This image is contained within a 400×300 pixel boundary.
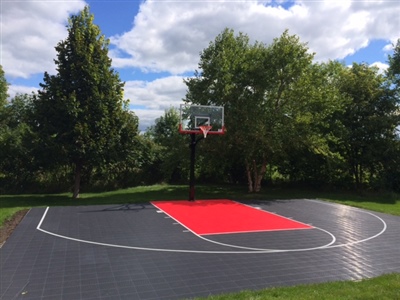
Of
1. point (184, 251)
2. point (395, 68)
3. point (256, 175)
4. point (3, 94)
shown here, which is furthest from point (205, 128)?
point (3, 94)

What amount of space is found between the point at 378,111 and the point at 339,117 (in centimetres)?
254

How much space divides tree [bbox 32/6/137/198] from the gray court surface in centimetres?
586

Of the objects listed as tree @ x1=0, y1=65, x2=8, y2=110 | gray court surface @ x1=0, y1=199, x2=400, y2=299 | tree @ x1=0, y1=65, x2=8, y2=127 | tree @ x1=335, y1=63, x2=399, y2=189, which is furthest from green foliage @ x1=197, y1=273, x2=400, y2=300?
tree @ x1=0, y1=65, x2=8, y2=110

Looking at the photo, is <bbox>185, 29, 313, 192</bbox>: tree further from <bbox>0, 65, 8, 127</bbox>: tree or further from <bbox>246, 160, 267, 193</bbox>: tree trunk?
<bbox>0, 65, 8, 127</bbox>: tree

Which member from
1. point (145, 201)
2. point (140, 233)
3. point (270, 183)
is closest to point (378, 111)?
point (270, 183)

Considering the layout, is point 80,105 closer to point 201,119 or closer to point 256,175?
point 201,119

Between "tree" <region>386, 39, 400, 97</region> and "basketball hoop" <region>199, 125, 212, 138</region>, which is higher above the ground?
"tree" <region>386, 39, 400, 97</region>

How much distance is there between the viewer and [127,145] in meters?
19.1

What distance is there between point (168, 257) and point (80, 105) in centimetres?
1248

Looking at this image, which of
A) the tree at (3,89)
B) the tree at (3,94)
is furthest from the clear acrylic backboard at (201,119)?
the tree at (3,89)

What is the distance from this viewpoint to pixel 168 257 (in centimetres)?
800

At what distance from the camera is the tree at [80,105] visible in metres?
17.5

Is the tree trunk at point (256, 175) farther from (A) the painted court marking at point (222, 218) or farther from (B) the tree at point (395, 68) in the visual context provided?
(B) the tree at point (395, 68)

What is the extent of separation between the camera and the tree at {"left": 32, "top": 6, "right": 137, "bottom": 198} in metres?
17.5
